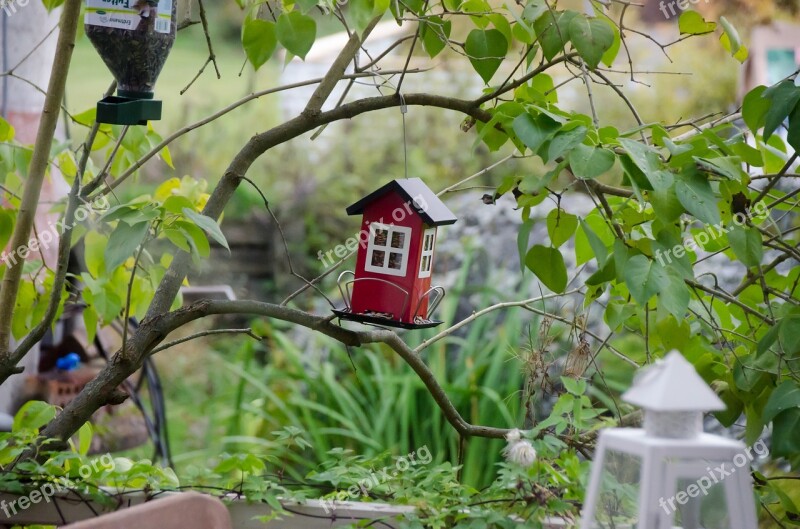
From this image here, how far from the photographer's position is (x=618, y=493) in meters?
0.97

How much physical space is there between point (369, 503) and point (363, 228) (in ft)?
1.48

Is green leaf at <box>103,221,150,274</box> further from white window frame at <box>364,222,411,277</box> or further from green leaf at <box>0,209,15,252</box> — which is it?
green leaf at <box>0,209,15,252</box>

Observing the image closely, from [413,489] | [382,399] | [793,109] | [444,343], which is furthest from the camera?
[444,343]

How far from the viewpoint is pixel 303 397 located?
3211mm

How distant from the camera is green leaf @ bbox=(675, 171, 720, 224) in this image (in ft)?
3.35

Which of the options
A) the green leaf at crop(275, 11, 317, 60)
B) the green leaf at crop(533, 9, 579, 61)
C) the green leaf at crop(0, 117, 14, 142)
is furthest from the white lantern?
the green leaf at crop(0, 117, 14, 142)

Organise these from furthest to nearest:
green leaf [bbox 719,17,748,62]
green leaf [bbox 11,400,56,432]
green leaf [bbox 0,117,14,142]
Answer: green leaf [bbox 0,117,14,142] → green leaf [bbox 11,400,56,432] → green leaf [bbox 719,17,748,62]

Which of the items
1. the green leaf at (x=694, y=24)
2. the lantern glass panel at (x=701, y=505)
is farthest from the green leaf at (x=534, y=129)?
the lantern glass panel at (x=701, y=505)

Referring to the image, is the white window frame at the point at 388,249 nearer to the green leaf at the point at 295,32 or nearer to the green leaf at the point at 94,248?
the green leaf at the point at 295,32

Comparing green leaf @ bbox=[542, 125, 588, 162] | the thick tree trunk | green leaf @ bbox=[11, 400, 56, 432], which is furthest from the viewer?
the thick tree trunk

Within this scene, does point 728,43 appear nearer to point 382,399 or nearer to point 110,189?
point 110,189

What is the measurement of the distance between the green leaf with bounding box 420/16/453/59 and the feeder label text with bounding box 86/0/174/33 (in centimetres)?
41

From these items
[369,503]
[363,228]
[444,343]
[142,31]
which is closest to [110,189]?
[142,31]

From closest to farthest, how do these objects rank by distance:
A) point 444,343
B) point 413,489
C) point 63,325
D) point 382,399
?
point 413,489, point 63,325, point 382,399, point 444,343
